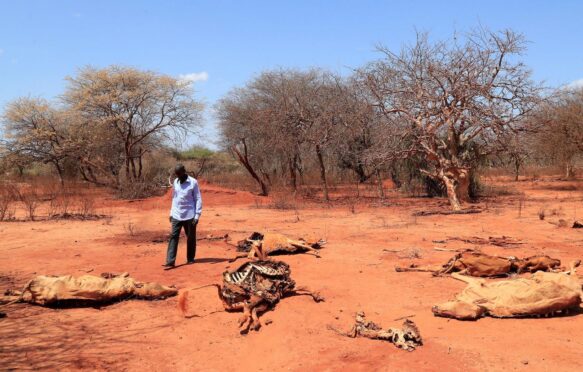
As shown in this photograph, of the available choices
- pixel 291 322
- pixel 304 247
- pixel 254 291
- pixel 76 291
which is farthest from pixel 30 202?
pixel 291 322

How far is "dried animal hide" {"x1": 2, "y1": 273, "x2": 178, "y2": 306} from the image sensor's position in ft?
17.8

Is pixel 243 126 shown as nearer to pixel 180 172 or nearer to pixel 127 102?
pixel 127 102

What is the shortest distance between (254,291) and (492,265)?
2.99m

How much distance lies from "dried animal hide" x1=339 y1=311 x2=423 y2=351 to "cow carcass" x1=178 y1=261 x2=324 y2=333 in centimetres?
96

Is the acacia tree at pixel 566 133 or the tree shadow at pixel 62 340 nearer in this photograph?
the tree shadow at pixel 62 340

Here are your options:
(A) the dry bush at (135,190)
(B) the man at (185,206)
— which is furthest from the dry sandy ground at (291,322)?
(A) the dry bush at (135,190)

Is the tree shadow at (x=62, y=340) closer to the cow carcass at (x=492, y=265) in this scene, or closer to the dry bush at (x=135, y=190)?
the cow carcass at (x=492, y=265)

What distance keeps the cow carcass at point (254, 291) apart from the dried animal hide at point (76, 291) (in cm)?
69

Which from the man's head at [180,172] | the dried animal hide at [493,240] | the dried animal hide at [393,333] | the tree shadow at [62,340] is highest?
the man's head at [180,172]

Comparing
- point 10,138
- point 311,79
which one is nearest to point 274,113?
point 311,79

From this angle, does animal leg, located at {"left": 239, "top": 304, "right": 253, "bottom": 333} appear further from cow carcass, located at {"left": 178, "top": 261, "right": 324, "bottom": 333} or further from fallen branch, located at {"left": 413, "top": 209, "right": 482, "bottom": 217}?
fallen branch, located at {"left": 413, "top": 209, "right": 482, "bottom": 217}

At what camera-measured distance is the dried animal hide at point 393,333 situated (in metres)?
4.12

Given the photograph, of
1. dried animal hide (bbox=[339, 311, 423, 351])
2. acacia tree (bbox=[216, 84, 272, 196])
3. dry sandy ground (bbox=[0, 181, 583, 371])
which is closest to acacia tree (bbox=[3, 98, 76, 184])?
acacia tree (bbox=[216, 84, 272, 196])

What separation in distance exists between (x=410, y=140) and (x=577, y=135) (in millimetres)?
9887
